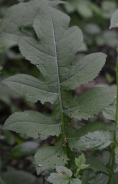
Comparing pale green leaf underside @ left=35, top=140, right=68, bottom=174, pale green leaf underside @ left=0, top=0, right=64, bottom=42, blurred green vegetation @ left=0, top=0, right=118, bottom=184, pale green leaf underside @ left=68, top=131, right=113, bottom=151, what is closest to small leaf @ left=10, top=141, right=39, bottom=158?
blurred green vegetation @ left=0, top=0, right=118, bottom=184

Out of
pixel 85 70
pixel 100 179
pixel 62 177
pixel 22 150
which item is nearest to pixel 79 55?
pixel 22 150

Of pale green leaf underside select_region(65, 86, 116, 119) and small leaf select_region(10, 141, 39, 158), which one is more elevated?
pale green leaf underside select_region(65, 86, 116, 119)

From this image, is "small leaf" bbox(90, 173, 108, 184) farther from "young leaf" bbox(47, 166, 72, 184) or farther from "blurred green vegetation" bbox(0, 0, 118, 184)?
"blurred green vegetation" bbox(0, 0, 118, 184)

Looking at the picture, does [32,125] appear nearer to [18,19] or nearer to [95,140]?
[95,140]

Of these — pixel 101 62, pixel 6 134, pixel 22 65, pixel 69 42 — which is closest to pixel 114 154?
pixel 101 62

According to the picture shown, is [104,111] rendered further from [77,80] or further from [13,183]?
[13,183]

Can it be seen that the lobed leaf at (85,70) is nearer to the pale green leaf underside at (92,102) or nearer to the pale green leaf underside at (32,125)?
the pale green leaf underside at (92,102)
